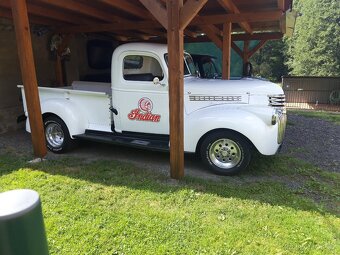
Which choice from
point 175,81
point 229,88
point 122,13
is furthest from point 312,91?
point 175,81

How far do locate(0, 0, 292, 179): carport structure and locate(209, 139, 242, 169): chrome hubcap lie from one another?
1.99 ft

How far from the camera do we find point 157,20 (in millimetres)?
4402

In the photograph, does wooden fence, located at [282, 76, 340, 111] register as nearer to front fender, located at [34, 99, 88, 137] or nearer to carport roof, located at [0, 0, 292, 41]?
carport roof, located at [0, 0, 292, 41]

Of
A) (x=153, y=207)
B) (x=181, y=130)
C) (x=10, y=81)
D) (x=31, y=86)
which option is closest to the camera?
(x=153, y=207)

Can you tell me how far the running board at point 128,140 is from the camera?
198 inches

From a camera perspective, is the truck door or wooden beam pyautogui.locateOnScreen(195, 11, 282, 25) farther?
wooden beam pyautogui.locateOnScreen(195, 11, 282, 25)

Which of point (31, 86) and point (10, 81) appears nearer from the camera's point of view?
point (31, 86)

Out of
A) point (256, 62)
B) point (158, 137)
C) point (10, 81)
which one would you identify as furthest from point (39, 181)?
point (256, 62)

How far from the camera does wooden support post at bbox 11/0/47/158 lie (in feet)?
15.8

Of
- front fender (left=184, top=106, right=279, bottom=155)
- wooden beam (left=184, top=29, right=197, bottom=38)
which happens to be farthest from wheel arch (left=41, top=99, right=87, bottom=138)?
wooden beam (left=184, top=29, right=197, bottom=38)

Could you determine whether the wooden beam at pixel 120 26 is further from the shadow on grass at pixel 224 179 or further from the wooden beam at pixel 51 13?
the shadow on grass at pixel 224 179

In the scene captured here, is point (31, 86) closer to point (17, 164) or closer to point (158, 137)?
point (17, 164)

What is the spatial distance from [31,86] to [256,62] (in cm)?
3752

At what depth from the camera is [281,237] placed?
313cm
